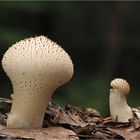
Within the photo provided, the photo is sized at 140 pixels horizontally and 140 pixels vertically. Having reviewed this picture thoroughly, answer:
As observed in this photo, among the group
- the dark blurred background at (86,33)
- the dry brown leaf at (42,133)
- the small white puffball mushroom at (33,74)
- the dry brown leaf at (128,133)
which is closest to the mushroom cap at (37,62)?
the small white puffball mushroom at (33,74)

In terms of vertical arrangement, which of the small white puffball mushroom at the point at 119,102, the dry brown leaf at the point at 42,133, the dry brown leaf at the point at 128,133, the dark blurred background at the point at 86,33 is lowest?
the dry brown leaf at the point at 42,133

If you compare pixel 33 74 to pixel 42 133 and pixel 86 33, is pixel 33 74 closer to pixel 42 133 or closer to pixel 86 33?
pixel 42 133

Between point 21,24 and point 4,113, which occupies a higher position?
point 21,24

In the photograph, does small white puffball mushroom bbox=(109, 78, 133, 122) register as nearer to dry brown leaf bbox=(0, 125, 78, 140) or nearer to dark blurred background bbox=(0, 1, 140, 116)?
dry brown leaf bbox=(0, 125, 78, 140)

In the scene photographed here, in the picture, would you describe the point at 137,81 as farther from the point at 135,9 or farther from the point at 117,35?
the point at 135,9

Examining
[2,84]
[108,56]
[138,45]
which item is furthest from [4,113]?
[138,45]

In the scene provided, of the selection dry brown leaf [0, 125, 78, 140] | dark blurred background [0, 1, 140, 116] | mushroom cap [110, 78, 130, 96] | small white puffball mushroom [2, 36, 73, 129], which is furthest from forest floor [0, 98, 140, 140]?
dark blurred background [0, 1, 140, 116]

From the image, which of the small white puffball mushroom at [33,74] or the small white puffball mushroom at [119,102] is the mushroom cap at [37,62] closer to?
the small white puffball mushroom at [33,74]
